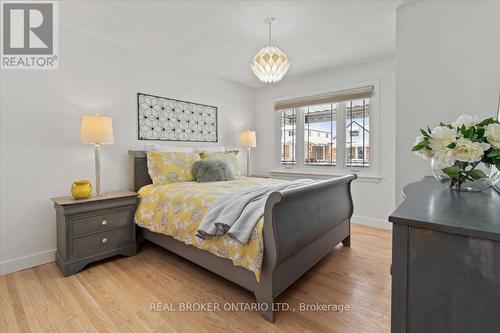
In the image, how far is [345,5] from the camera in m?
2.17

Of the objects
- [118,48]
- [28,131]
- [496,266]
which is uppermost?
[118,48]

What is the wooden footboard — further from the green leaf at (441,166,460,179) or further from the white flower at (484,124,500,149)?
the white flower at (484,124,500,149)

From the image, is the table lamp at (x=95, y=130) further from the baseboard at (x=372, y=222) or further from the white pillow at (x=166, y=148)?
the baseboard at (x=372, y=222)

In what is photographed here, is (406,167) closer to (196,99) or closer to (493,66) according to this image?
(493,66)

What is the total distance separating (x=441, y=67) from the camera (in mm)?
2102

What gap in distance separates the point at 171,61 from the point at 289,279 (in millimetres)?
3190

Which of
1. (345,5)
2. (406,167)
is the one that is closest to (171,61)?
(345,5)

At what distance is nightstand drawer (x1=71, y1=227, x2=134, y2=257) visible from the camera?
7.37 ft

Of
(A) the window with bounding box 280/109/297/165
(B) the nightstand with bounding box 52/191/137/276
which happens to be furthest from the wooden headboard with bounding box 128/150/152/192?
(A) the window with bounding box 280/109/297/165

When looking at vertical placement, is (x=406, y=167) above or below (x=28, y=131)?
below

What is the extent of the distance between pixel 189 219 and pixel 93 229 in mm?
1058

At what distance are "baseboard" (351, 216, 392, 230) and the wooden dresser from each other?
2901 mm

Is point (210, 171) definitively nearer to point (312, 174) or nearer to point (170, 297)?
point (170, 297)

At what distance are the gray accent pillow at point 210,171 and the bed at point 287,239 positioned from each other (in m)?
0.79
